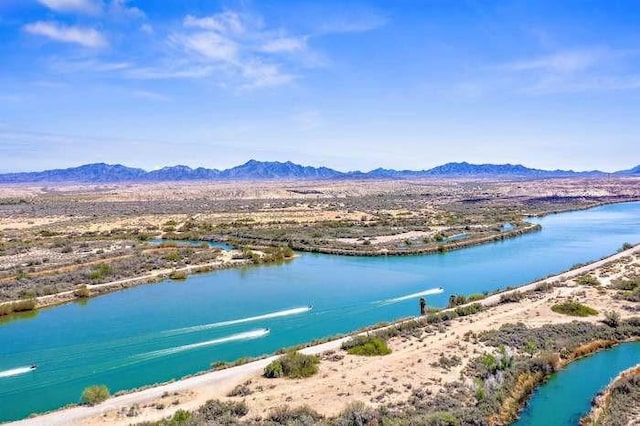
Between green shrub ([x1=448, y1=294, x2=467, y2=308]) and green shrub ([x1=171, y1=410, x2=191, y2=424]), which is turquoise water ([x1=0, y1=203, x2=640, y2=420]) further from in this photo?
green shrub ([x1=171, y1=410, x2=191, y2=424])

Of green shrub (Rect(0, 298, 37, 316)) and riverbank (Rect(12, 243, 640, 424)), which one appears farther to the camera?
green shrub (Rect(0, 298, 37, 316))

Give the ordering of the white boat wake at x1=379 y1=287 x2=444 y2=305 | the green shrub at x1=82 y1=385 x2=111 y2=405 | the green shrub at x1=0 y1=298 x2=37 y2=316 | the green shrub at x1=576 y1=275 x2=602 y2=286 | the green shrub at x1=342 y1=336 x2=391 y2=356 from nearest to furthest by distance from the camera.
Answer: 1. the green shrub at x1=82 y1=385 x2=111 y2=405
2. the green shrub at x1=342 y1=336 x2=391 y2=356
3. the green shrub at x1=0 y1=298 x2=37 y2=316
4. the white boat wake at x1=379 y1=287 x2=444 y2=305
5. the green shrub at x1=576 y1=275 x2=602 y2=286

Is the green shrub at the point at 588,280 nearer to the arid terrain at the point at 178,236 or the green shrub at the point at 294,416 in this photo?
the arid terrain at the point at 178,236

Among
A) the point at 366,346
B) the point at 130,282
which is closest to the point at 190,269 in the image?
the point at 130,282

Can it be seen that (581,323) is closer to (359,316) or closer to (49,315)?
(359,316)

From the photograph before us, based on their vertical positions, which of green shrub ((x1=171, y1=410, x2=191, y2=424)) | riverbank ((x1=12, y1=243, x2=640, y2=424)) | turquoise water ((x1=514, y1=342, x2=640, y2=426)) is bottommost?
turquoise water ((x1=514, y1=342, x2=640, y2=426))

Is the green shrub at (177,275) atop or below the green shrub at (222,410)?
atop

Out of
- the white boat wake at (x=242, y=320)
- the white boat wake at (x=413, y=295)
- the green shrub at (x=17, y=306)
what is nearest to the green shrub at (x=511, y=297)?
the white boat wake at (x=413, y=295)

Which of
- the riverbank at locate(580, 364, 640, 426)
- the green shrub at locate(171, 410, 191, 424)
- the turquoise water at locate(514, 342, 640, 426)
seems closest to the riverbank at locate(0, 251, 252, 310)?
the green shrub at locate(171, 410, 191, 424)
